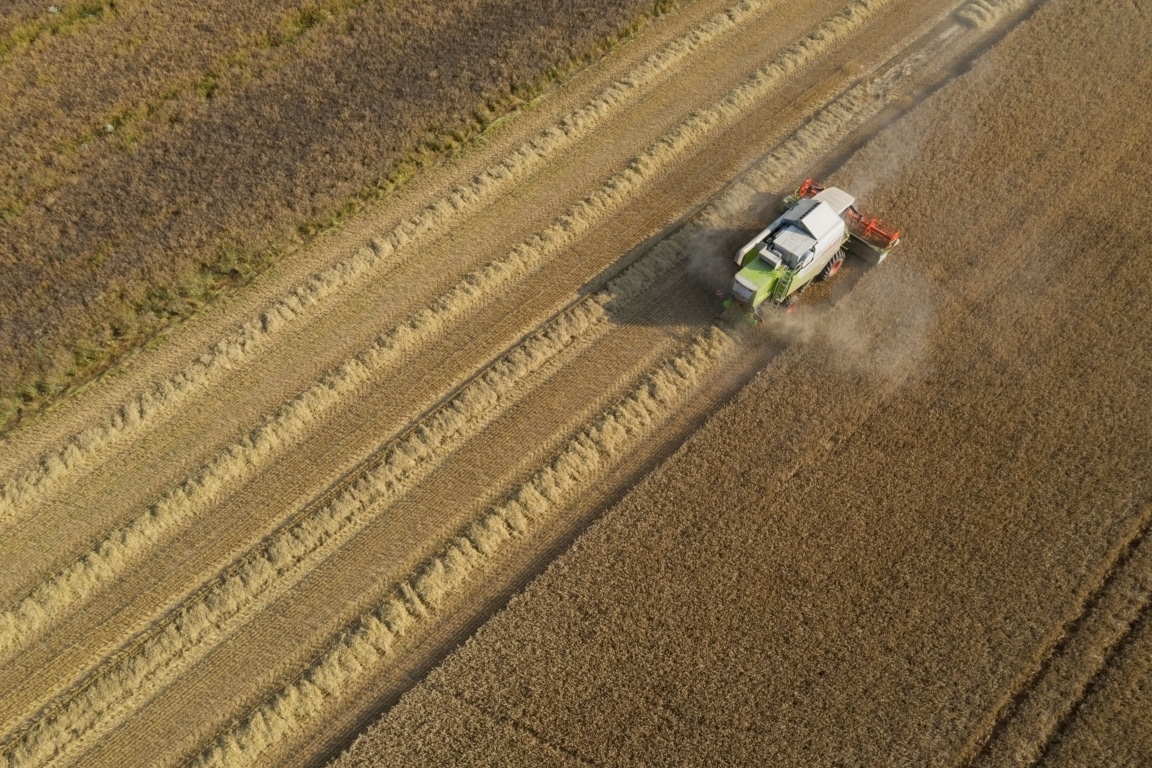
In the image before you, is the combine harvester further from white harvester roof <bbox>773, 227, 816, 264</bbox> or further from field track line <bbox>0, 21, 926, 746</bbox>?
field track line <bbox>0, 21, 926, 746</bbox>

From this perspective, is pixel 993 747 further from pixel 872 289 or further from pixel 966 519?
pixel 872 289

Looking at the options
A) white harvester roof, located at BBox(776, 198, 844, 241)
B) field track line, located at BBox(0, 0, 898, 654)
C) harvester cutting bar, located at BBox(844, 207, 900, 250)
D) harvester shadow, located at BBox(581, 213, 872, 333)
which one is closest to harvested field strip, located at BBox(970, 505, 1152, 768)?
harvester cutting bar, located at BBox(844, 207, 900, 250)

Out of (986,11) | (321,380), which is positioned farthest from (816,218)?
(986,11)

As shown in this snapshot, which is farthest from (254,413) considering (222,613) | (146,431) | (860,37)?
(860,37)

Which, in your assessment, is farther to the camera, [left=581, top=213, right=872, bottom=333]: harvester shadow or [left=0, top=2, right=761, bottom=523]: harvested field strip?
[left=581, top=213, right=872, bottom=333]: harvester shadow

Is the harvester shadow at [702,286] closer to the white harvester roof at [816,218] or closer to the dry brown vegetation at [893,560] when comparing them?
the dry brown vegetation at [893,560]

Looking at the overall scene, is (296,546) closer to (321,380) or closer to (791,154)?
(321,380)
